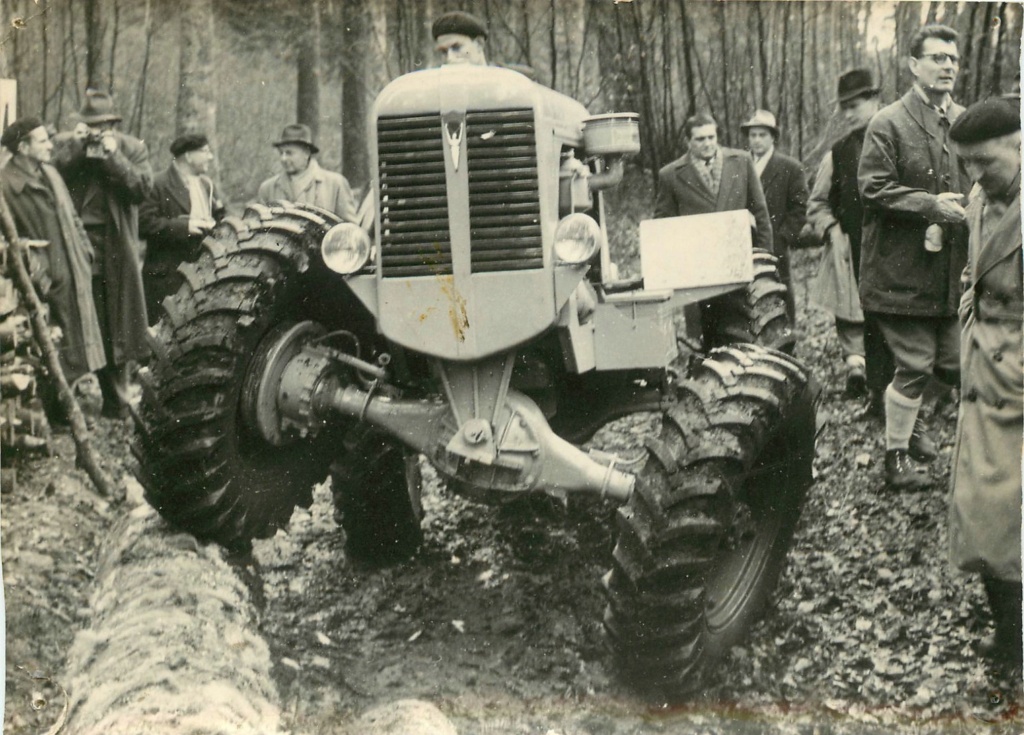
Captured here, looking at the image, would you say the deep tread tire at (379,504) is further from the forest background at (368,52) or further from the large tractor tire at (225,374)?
the forest background at (368,52)

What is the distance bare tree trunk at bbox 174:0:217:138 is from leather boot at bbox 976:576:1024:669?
3.50 meters

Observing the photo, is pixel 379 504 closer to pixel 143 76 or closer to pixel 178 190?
pixel 178 190

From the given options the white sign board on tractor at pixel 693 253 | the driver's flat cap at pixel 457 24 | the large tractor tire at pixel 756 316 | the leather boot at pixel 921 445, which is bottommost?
the leather boot at pixel 921 445

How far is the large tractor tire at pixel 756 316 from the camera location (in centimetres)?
475

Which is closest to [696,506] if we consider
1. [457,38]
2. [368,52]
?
[457,38]

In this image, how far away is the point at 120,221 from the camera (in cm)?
471

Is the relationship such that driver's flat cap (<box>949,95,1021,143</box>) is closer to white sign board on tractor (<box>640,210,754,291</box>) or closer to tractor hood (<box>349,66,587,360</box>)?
white sign board on tractor (<box>640,210,754,291</box>)

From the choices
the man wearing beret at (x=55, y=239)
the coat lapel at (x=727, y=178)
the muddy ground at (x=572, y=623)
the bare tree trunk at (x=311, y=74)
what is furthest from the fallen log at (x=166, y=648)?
the coat lapel at (x=727, y=178)

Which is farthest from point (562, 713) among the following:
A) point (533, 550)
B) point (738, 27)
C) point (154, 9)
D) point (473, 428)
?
point (154, 9)

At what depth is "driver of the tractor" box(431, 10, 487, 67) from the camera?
4.38m

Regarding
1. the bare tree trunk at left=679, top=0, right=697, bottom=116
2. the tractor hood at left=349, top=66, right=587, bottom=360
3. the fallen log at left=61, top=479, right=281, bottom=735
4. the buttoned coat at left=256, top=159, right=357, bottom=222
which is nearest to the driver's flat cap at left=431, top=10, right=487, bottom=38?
the tractor hood at left=349, top=66, right=587, bottom=360

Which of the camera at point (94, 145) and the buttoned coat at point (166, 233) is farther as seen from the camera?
the buttoned coat at point (166, 233)

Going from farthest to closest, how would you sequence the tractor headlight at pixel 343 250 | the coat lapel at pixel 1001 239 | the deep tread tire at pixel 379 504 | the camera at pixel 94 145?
the deep tread tire at pixel 379 504 → the camera at pixel 94 145 → the coat lapel at pixel 1001 239 → the tractor headlight at pixel 343 250

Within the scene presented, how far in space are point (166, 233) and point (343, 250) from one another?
1165 millimetres
